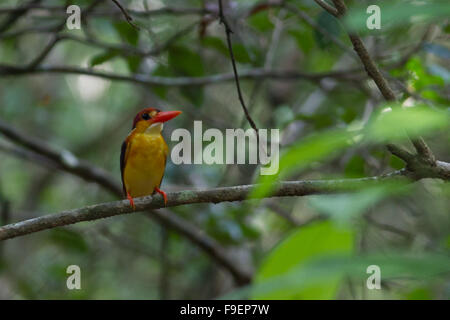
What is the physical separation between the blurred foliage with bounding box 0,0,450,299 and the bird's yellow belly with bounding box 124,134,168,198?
345 mm

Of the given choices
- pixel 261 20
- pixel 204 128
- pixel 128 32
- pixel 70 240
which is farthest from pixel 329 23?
pixel 70 240

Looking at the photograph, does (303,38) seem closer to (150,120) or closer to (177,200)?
(150,120)

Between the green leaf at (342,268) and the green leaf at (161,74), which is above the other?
the green leaf at (161,74)

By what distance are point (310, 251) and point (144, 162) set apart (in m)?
3.24

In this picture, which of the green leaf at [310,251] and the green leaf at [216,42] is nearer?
the green leaf at [310,251]

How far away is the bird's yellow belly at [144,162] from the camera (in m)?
3.66

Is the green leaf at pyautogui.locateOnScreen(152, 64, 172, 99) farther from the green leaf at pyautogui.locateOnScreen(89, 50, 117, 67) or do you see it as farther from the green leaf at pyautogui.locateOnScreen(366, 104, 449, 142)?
the green leaf at pyautogui.locateOnScreen(366, 104, 449, 142)

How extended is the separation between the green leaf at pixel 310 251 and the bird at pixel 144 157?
315 centimetres

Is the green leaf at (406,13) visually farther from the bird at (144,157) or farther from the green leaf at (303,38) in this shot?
the green leaf at (303,38)

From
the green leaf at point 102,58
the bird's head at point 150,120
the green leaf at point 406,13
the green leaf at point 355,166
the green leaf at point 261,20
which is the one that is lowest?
the green leaf at point 406,13

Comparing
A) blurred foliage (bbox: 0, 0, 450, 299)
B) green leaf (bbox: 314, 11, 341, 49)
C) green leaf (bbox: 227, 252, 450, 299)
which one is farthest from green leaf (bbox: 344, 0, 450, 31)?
green leaf (bbox: 314, 11, 341, 49)

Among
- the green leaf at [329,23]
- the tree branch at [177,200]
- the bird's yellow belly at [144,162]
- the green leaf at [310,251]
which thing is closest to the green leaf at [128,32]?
the bird's yellow belly at [144,162]

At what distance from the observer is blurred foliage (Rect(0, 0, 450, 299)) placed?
139 inches

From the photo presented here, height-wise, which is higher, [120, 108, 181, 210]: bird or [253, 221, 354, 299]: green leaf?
[120, 108, 181, 210]: bird
